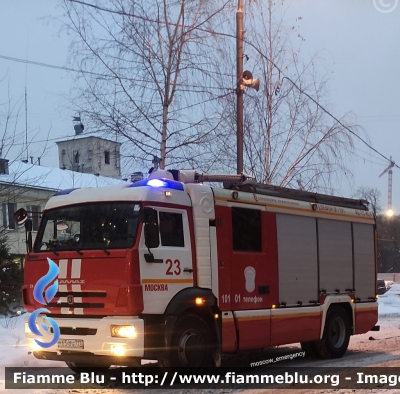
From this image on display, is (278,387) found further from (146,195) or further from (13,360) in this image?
(13,360)

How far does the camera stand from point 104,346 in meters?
8.66

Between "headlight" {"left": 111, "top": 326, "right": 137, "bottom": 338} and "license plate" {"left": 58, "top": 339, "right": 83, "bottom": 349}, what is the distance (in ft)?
1.81

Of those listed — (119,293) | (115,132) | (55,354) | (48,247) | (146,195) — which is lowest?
(55,354)

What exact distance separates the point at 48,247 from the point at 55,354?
154 centimetres

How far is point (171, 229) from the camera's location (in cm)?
944

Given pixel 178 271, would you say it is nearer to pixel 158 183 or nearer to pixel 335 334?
pixel 158 183

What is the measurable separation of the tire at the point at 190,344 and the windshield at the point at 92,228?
1475mm

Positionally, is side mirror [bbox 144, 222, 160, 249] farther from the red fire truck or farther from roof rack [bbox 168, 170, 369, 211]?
roof rack [bbox 168, 170, 369, 211]

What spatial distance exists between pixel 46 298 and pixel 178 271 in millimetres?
1924

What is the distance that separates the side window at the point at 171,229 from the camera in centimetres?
930

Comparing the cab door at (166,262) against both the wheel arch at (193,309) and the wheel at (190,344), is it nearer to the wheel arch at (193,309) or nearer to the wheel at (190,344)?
the wheel arch at (193,309)

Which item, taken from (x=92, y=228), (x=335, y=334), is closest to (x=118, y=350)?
(x=92, y=228)

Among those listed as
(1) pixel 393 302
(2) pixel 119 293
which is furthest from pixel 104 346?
(1) pixel 393 302

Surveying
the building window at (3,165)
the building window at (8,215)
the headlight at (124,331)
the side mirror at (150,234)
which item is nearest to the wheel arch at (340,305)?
the side mirror at (150,234)
